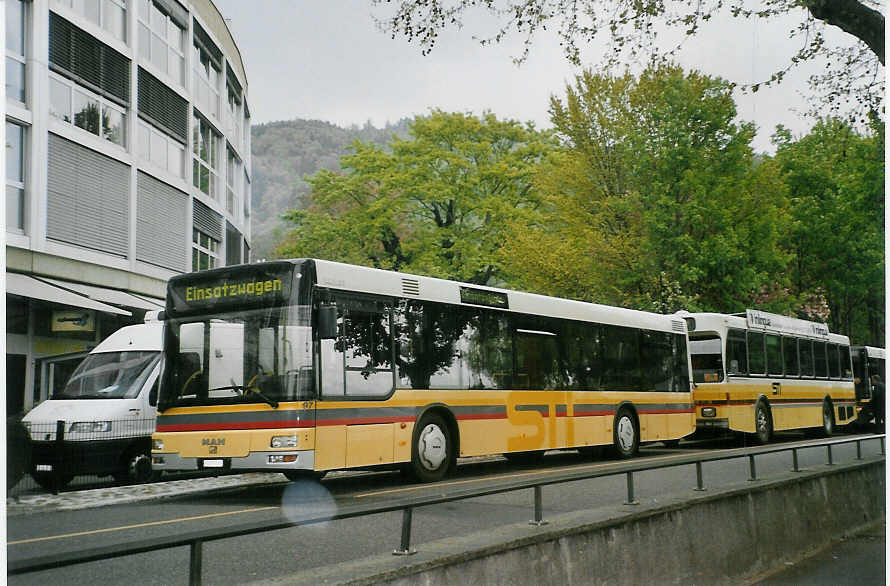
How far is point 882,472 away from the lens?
13.3 meters

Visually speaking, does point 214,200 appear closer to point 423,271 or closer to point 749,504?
point 423,271

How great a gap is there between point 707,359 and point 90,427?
13875mm

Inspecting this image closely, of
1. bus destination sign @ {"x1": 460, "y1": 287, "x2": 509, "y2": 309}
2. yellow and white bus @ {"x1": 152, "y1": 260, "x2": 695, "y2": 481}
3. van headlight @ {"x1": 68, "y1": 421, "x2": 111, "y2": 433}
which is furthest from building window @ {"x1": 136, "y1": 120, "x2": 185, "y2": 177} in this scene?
yellow and white bus @ {"x1": 152, "y1": 260, "x2": 695, "y2": 481}

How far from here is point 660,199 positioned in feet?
89.8

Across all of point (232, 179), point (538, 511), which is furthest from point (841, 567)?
point (232, 179)

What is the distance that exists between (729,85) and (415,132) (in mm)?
28895

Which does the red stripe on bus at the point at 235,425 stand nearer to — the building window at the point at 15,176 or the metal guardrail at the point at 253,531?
the building window at the point at 15,176

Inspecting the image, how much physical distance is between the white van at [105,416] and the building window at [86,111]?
3834mm

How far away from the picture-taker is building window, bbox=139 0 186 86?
21.6 m

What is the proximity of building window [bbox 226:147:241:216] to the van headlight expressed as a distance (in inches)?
600

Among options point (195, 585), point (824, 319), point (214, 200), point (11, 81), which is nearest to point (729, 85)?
point (11, 81)

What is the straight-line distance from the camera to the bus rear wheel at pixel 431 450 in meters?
13.1

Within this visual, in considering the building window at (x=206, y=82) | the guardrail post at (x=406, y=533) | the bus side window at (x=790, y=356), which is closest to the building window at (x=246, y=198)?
the building window at (x=206, y=82)

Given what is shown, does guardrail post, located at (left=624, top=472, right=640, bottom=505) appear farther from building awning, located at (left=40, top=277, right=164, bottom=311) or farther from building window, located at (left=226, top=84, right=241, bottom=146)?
building window, located at (left=226, top=84, right=241, bottom=146)
